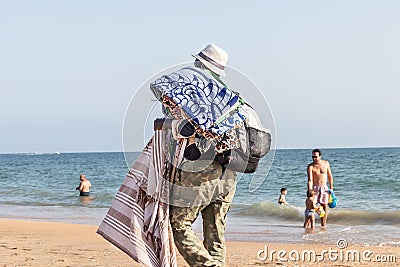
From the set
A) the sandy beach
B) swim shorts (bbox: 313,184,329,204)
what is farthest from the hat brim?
swim shorts (bbox: 313,184,329,204)

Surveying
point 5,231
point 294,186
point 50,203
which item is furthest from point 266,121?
point 294,186

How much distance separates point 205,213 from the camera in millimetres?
4500

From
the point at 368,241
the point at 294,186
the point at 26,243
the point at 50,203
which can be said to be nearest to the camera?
the point at 26,243

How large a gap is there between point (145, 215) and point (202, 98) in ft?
2.95

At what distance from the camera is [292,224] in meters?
13.6

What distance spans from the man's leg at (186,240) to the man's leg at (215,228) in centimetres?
13

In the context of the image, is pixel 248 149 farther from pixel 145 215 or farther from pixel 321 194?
pixel 321 194

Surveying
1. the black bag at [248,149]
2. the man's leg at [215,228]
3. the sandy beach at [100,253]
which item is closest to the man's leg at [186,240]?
the man's leg at [215,228]

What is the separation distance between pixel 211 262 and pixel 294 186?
81.4 feet

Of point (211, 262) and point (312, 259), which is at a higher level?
point (312, 259)

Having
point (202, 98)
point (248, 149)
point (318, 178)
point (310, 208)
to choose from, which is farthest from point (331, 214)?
point (202, 98)

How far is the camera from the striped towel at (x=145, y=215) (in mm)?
4328

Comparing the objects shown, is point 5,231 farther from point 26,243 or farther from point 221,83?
point 221,83

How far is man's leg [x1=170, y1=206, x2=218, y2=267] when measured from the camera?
14.2 feet
